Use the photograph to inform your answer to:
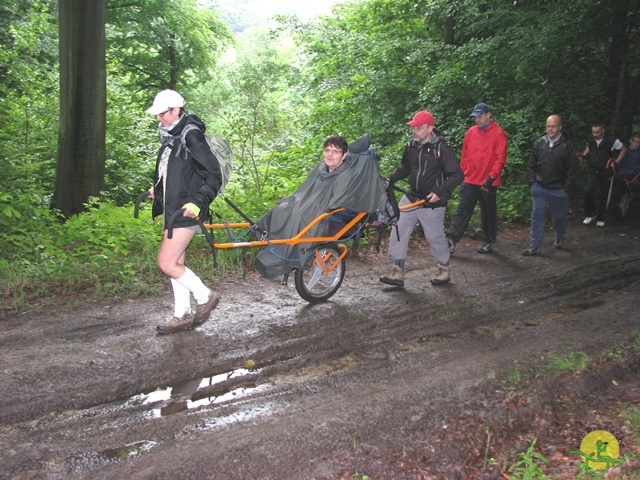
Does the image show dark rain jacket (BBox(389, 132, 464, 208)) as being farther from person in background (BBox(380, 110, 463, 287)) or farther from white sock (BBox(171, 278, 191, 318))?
white sock (BBox(171, 278, 191, 318))

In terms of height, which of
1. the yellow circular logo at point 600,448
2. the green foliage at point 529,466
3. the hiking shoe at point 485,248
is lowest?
→ the green foliage at point 529,466

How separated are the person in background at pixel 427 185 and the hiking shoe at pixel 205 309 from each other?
228 centimetres

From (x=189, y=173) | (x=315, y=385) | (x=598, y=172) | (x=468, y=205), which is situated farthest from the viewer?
(x=598, y=172)

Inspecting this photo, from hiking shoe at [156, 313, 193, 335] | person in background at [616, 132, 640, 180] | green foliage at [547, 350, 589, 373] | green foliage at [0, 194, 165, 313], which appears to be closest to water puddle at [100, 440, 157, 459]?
hiking shoe at [156, 313, 193, 335]

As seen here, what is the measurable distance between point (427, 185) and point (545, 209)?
10.2ft

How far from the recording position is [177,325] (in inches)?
201

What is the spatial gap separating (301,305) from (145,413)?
247 cm

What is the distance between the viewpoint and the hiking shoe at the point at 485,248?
8.38m

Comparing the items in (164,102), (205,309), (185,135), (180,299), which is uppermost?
(164,102)

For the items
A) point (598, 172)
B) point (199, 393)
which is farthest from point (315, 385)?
point (598, 172)

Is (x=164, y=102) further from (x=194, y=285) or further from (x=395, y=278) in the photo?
(x=395, y=278)

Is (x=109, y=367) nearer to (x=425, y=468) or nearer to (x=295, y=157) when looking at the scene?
(x=425, y=468)

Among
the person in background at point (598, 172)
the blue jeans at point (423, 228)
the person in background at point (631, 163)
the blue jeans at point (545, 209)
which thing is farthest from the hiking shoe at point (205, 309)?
the person in background at point (631, 163)

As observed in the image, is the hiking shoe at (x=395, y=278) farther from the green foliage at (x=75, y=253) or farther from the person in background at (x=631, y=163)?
the person in background at (x=631, y=163)
